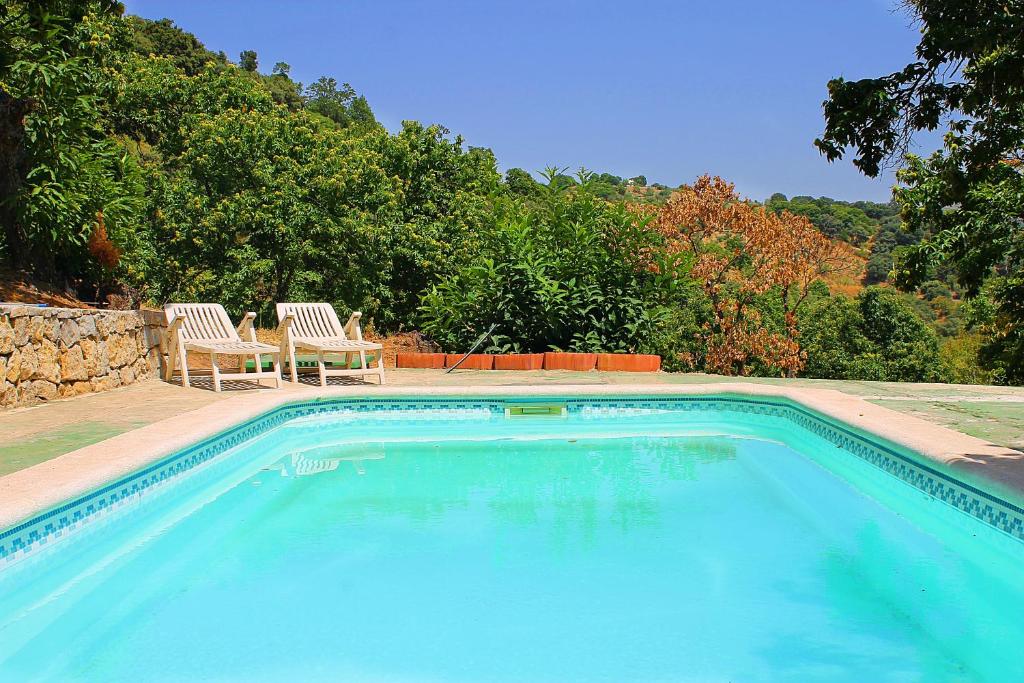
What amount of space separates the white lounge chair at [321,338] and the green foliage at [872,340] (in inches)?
828

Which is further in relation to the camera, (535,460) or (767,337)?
(767,337)

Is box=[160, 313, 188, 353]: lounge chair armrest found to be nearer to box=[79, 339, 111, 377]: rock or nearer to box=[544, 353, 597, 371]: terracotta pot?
box=[79, 339, 111, 377]: rock

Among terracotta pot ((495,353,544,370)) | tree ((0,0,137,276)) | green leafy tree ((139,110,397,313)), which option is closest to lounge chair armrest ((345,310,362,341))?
terracotta pot ((495,353,544,370))

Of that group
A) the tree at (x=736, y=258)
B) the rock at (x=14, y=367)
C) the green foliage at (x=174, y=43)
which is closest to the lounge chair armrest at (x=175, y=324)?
the rock at (x=14, y=367)

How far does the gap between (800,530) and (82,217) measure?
29.1ft

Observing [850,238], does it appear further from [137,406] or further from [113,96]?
[137,406]

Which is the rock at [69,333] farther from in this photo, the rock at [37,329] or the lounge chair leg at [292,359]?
the lounge chair leg at [292,359]

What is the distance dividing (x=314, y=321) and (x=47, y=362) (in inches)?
109

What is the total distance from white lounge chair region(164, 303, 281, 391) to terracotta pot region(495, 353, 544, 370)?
8.44ft

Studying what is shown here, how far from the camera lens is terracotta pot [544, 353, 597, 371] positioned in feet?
31.4

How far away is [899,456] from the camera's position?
16.5 ft

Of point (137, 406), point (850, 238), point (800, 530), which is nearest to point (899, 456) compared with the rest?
point (800, 530)

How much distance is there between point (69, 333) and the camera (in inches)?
275

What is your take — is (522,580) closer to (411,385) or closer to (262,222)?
(411,385)
